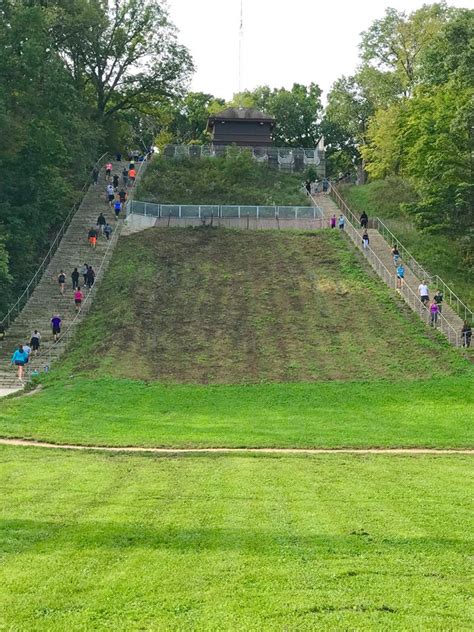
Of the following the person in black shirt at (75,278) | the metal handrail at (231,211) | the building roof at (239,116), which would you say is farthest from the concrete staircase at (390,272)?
the building roof at (239,116)

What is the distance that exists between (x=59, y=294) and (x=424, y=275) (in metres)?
19.2

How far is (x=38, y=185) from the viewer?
124 ft

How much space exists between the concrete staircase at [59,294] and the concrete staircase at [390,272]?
578 inches

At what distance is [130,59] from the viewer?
66500mm

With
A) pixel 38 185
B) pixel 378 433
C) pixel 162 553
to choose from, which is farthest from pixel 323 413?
pixel 38 185

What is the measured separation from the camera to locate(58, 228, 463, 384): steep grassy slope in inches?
1108

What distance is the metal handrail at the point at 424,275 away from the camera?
34844 millimetres

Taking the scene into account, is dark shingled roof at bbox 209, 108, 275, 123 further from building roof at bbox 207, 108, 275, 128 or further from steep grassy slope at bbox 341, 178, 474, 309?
steep grassy slope at bbox 341, 178, 474, 309

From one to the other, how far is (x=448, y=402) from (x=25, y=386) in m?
14.5

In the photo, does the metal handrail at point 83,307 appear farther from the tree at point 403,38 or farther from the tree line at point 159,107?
the tree at point 403,38

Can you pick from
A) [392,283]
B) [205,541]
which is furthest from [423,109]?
[205,541]

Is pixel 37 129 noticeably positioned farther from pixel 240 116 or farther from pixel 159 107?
pixel 159 107

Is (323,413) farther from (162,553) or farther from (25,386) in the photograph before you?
(162,553)

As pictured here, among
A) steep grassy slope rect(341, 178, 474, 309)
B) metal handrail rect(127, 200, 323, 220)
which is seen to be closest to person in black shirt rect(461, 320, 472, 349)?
steep grassy slope rect(341, 178, 474, 309)
